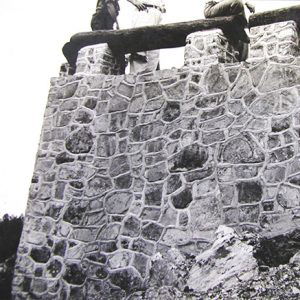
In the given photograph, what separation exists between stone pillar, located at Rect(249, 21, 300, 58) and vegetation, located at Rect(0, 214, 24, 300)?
3999mm

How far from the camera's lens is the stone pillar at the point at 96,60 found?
6.27m

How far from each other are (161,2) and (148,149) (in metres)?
2.88

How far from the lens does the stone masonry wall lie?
4.71m

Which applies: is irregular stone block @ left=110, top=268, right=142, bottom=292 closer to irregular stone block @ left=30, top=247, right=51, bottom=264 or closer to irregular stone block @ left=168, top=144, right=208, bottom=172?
irregular stone block @ left=30, top=247, right=51, bottom=264

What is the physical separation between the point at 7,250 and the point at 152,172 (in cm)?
251

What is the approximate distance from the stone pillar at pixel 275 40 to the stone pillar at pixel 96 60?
203cm

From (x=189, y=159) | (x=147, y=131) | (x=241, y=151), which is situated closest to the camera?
(x=241, y=151)

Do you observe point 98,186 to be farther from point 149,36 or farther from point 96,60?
point 149,36

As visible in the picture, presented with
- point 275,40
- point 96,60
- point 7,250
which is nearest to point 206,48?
point 275,40

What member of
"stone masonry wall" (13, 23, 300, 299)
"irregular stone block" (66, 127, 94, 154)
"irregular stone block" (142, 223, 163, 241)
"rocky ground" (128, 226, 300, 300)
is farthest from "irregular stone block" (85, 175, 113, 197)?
"rocky ground" (128, 226, 300, 300)

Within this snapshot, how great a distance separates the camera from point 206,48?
18.3ft

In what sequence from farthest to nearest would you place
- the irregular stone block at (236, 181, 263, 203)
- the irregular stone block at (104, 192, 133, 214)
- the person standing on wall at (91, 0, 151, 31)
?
the person standing on wall at (91, 0, 151, 31), the irregular stone block at (104, 192, 133, 214), the irregular stone block at (236, 181, 263, 203)

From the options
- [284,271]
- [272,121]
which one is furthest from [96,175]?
[284,271]

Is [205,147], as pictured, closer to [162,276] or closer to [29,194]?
[162,276]
